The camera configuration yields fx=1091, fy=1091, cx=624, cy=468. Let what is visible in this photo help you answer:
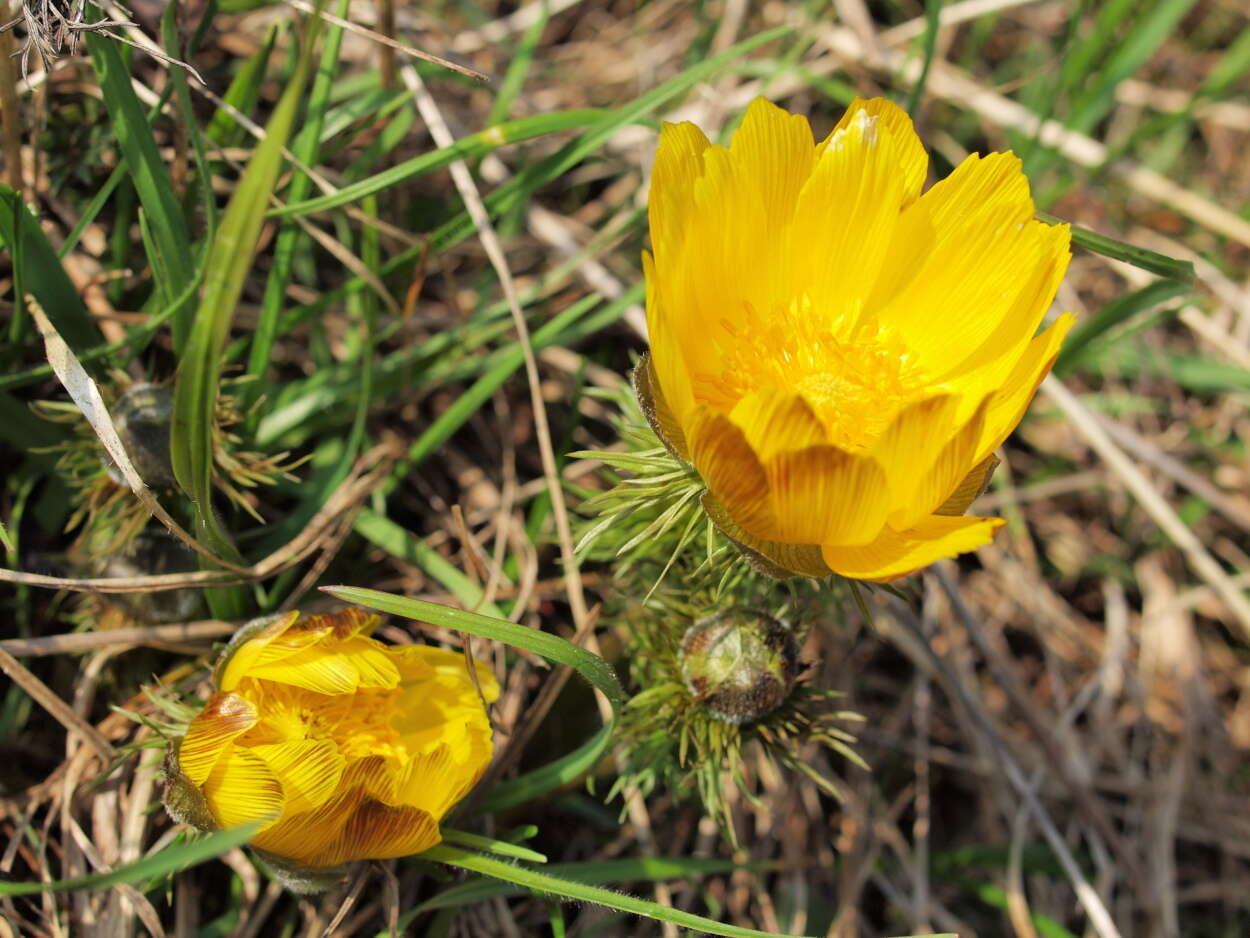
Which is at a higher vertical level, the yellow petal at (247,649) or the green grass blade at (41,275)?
the green grass blade at (41,275)

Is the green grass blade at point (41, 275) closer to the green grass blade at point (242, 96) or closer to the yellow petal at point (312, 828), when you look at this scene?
the green grass blade at point (242, 96)

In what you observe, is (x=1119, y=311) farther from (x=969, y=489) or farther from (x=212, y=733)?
(x=212, y=733)

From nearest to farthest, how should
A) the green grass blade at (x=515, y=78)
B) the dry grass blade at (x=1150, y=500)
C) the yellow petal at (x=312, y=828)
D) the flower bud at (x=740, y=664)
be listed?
1. the yellow petal at (x=312, y=828)
2. the flower bud at (x=740, y=664)
3. the green grass blade at (x=515, y=78)
4. the dry grass blade at (x=1150, y=500)

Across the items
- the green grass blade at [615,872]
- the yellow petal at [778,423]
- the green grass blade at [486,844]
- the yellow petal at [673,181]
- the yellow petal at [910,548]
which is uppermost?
the yellow petal at [673,181]

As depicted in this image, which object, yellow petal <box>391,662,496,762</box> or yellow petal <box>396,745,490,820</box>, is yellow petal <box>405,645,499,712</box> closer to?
yellow petal <box>391,662,496,762</box>

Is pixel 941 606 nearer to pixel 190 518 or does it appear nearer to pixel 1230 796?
pixel 1230 796

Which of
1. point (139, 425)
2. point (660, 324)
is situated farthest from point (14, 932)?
point (660, 324)

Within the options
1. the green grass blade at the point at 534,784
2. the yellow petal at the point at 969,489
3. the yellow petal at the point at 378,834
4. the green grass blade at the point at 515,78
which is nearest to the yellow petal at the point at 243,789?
the yellow petal at the point at 378,834
